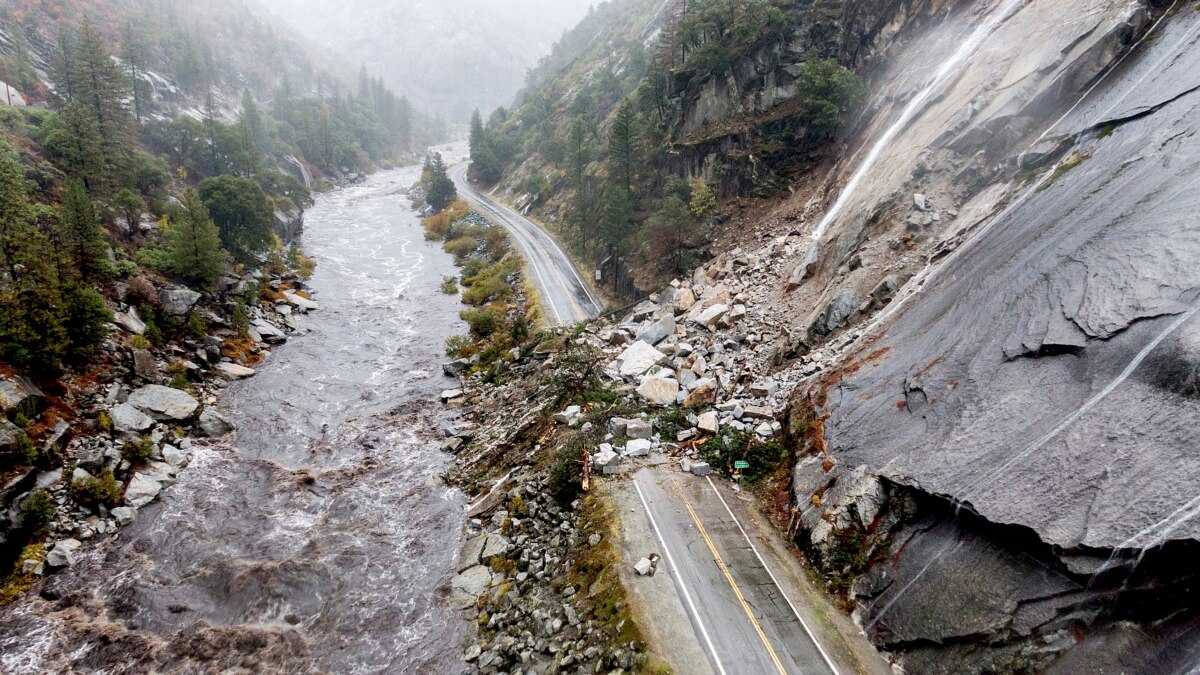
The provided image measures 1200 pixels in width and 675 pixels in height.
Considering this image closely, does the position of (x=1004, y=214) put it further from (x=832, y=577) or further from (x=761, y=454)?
(x=832, y=577)

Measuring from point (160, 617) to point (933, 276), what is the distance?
32.0m

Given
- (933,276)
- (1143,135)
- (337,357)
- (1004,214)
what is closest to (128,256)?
(337,357)

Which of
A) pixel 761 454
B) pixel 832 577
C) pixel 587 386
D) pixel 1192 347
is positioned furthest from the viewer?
pixel 587 386

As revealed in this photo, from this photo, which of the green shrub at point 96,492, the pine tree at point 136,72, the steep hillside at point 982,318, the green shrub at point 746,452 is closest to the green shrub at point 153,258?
the green shrub at point 96,492

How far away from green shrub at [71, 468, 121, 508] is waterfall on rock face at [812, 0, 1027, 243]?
36858 millimetres

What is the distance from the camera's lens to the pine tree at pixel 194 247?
36.9m

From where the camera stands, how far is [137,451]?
24125mm

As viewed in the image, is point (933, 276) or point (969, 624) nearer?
point (969, 624)

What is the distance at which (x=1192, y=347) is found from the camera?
39.0 feet

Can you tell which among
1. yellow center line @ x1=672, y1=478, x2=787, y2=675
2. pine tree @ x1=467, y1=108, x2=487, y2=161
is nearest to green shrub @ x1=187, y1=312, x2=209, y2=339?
yellow center line @ x1=672, y1=478, x2=787, y2=675

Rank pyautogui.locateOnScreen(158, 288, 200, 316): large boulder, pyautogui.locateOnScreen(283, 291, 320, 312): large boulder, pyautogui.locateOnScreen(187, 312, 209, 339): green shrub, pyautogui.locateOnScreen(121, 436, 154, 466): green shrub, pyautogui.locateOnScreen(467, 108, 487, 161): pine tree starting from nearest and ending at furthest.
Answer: pyautogui.locateOnScreen(121, 436, 154, 466): green shrub
pyautogui.locateOnScreen(158, 288, 200, 316): large boulder
pyautogui.locateOnScreen(187, 312, 209, 339): green shrub
pyautogui.locateOnScreen(283, 291, 320, 312): large boulder
pyautogui.locateOnScreen(467, 108, 487, 161): pine tree

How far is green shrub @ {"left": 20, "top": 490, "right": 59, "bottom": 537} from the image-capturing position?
19.7 m

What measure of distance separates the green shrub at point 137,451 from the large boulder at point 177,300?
519 inches

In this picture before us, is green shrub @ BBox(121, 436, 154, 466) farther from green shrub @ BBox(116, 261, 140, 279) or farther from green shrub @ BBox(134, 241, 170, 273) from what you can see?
green shrub @ BBox(134, 241, 170, 273)
